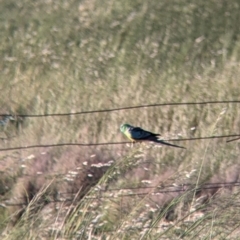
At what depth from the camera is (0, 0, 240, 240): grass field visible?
8344 millimetres

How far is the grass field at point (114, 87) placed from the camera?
834 cm

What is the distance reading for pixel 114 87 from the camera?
10.0 m

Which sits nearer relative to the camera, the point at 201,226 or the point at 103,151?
the point at 201,226

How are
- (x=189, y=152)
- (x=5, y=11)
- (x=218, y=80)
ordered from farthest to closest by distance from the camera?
(x=5, y=11), (x=218, y=80), (x=189, y=152)

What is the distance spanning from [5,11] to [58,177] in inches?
306

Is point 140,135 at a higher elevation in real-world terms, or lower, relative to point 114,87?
higher

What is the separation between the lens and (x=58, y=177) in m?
5.03

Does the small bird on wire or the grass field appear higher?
the small bird on wire

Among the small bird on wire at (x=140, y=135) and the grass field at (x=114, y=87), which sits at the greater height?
the small bird on wire at (x=140, y=135)

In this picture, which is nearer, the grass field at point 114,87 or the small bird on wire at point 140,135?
the small bird on wire at point 140,135

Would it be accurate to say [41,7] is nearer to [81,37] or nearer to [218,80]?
[81,37]

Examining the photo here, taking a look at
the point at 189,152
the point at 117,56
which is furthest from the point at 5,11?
the point at 189,152

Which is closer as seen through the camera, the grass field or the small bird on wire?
the small bird on wire

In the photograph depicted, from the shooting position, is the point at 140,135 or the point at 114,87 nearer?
the point at 140,135
